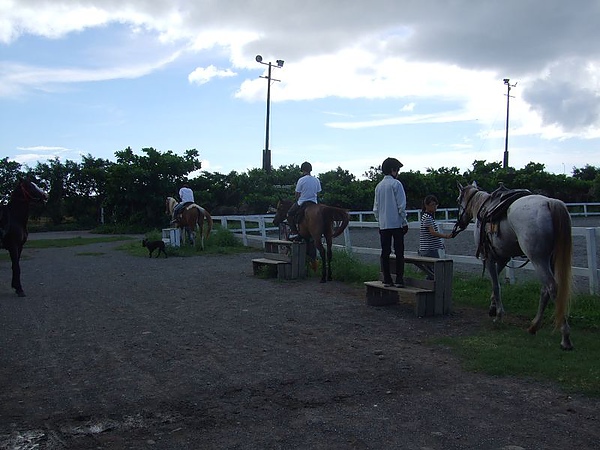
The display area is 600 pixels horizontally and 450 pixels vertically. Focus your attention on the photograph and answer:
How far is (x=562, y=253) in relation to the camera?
597 centimetres

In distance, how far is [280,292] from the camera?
32.2 feet

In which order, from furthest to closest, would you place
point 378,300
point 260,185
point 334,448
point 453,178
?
point 453,178
point 260,185
point 378,300
point 334,448

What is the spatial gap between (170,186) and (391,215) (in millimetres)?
24384

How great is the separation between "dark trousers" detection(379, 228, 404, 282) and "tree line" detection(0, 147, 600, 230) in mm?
21605

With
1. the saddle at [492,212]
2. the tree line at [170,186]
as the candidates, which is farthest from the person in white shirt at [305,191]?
the tree line at [170,186]

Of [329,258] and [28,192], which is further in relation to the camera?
[329,258]

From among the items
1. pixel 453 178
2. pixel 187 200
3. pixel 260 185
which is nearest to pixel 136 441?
pixel 187 200

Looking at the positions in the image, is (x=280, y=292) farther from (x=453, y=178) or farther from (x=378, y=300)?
(x=453, y=178)

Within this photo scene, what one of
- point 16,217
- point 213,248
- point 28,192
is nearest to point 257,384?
point 28,192

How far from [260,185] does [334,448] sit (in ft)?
92.6

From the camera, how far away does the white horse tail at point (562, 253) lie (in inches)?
230

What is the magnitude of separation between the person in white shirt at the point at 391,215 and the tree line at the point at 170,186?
21.6 m

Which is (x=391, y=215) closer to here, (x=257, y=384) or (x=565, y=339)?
(x=565, y=339)

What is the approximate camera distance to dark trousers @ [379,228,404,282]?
7.98 meters
